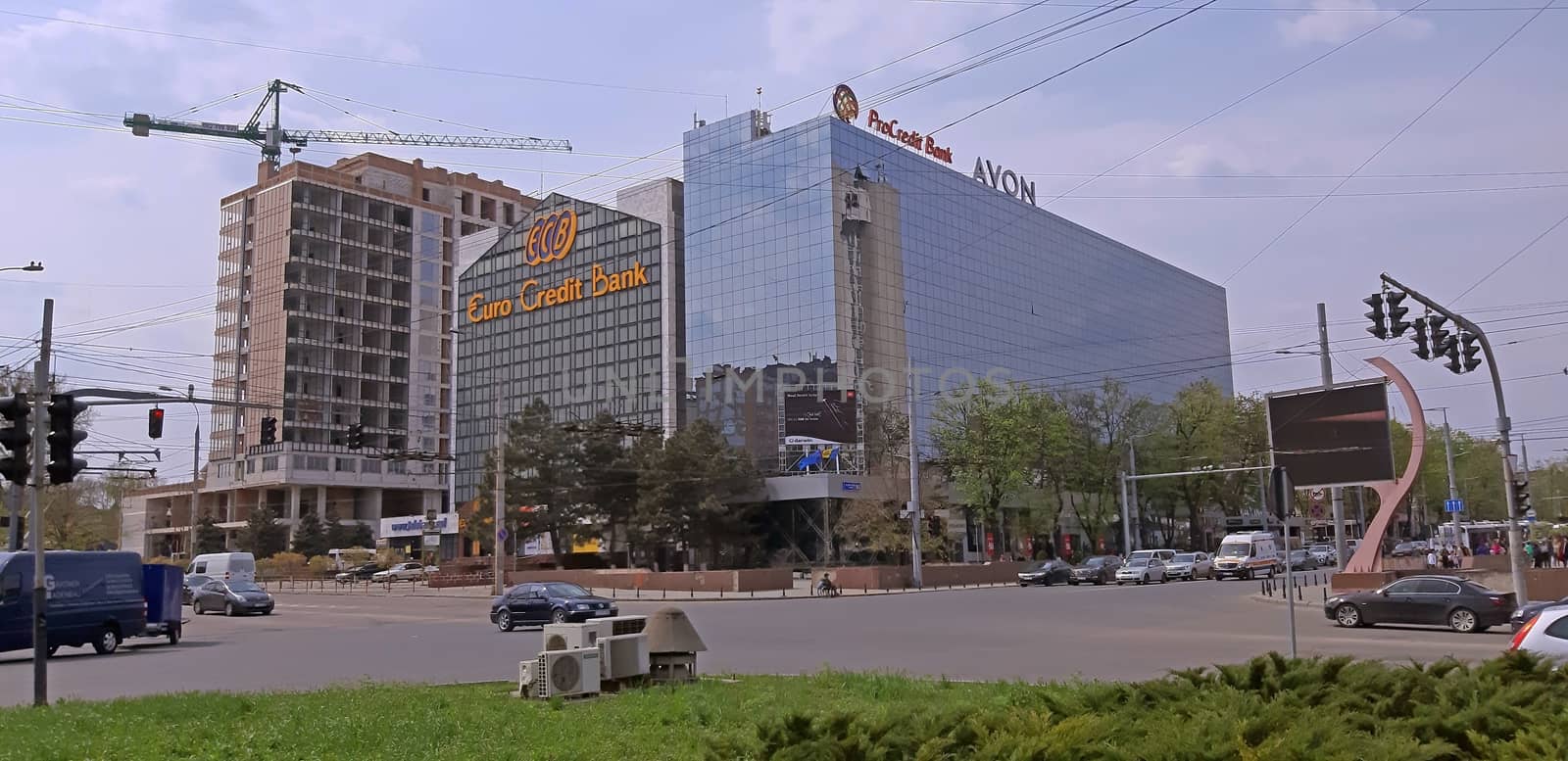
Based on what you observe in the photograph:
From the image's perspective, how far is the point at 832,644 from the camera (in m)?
23.7

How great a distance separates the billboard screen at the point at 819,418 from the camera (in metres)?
78.2

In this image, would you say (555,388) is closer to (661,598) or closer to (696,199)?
(696,199)

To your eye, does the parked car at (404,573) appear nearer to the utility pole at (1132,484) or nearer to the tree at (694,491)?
the tree at (694,491)

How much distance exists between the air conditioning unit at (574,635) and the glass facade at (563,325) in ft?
291

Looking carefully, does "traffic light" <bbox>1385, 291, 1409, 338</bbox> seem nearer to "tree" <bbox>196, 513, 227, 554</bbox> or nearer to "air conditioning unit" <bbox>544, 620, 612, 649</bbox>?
"air conditioning unit" <bbox>544, 620, 612, 649</bbox>

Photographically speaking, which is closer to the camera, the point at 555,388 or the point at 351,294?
the point at 555,388

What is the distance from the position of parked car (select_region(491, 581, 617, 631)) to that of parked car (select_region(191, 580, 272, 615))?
16.1 meters

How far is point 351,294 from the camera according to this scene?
122875 mm

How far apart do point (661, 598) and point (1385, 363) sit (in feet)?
104

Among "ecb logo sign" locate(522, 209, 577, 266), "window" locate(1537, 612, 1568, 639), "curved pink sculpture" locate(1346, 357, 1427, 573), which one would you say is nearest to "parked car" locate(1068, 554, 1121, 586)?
"curved pink sculpture" locate(1346, 357, 1427, 573)

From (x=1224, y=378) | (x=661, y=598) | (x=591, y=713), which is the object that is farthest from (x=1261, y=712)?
(x=1224, y=378)

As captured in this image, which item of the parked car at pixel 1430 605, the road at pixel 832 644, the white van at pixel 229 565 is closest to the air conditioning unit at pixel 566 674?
the road at pixel 832 644

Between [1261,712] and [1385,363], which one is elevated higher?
[1385,363]

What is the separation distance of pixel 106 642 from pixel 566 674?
752 inches
